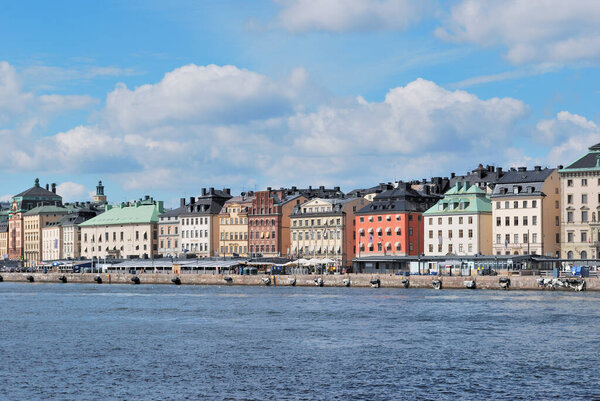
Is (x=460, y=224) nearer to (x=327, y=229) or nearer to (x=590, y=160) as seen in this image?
(x=590, y=160)

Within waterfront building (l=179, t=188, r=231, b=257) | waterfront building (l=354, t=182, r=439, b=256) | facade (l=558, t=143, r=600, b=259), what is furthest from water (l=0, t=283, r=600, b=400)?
waterfront building (l=179, t=188, r=231, b=257)

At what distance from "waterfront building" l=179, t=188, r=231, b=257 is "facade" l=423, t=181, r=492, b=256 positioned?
5176cm

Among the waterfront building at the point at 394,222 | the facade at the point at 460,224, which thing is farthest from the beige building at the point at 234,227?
the facade at the point at 460,224

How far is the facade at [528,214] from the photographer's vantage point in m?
139

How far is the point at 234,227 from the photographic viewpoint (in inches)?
7392

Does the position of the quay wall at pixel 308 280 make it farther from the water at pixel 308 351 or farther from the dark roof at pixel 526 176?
the dark roof at pixel 526 176

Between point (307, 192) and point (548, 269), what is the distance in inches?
2738

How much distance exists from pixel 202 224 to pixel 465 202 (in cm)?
6144

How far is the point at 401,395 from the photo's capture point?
42438 millimetres

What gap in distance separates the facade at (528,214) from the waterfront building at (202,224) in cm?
6395

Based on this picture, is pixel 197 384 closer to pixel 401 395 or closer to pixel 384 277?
pixel 401 395

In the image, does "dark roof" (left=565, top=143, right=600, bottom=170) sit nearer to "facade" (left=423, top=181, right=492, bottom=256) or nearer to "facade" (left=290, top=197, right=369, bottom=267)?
"facade" (left=423, top=181, right=492, bottom=256)

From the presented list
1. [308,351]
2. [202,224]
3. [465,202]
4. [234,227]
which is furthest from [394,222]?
[308,351]

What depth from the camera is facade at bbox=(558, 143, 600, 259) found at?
133 metres
